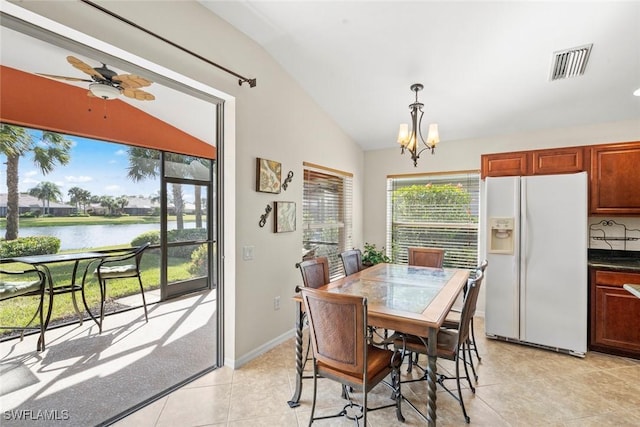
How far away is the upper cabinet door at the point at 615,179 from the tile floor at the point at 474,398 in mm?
1545

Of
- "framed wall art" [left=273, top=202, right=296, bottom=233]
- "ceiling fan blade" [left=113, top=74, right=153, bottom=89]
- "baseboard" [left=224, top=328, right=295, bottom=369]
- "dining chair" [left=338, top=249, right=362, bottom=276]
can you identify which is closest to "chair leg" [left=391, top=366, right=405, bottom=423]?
"dining chair" [left=338, top=249, right=362, bottom=276]

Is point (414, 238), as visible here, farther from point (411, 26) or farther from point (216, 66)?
point (216, 66)

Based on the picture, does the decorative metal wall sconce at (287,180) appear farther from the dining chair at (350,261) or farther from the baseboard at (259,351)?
the baseboard at (259,351)

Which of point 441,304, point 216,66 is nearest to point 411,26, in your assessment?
point 216,66

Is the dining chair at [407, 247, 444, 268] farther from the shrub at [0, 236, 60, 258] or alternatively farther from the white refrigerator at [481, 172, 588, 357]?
the shrub at [0, 236, 60, 258]

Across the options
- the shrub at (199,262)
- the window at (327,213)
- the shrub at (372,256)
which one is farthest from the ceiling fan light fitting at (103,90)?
the shrub at (372,256)

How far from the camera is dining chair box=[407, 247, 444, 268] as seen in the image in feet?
11.7

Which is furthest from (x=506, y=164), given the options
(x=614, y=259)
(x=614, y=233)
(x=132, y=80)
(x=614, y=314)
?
(x=132, y=80)

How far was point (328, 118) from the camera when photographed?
4000mm

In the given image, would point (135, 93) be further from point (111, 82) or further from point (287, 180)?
point (287, 180)

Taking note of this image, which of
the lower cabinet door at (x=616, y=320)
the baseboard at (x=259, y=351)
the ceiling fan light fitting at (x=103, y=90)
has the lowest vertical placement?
the baseboard at (x=259, y=351)

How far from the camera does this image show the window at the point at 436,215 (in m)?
4.17

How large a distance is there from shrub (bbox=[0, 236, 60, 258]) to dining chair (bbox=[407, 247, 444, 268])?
4330 millimetres

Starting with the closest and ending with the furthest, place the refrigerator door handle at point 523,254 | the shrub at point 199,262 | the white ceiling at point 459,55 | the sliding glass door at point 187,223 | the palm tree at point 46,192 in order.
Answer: the white ceiling at point 459,55
the refrigerator door handle at point 523,254
the palm tree at point 46,192
the sliding glass door at point 187,223
the shrub at point 199,262
